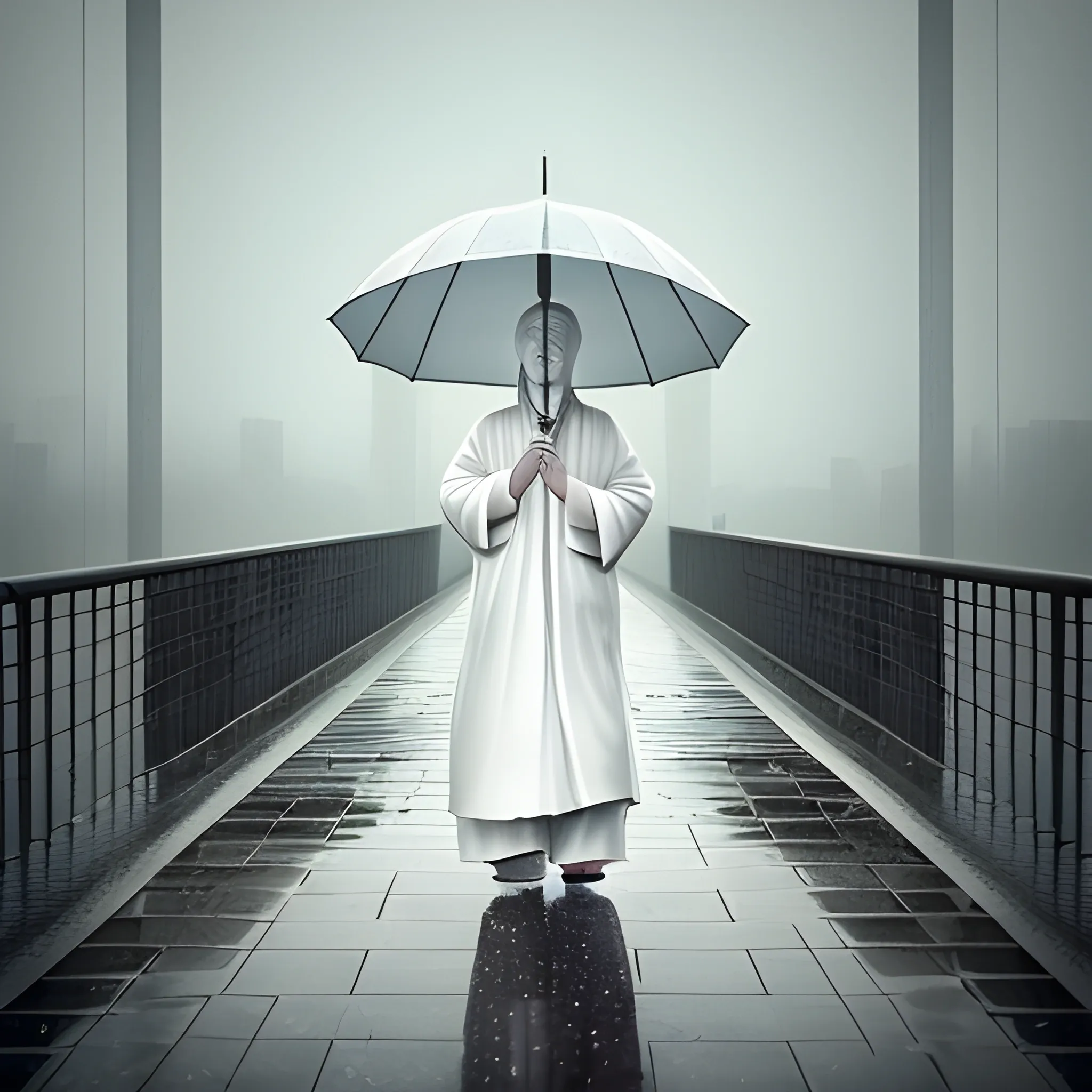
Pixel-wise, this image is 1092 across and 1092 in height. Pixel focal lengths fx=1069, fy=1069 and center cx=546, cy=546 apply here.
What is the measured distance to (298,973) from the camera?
2.80 meters

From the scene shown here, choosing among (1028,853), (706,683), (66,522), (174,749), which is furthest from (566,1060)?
(66,522)

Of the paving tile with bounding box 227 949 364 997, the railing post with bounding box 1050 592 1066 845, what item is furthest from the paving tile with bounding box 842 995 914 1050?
the railing post with bounding box 1050 592 1066 845

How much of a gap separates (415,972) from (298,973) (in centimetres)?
31

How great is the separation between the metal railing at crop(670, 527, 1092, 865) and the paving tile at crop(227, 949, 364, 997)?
2039mm

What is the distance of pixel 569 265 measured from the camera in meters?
3.75

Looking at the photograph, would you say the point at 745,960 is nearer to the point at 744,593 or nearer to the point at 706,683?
the point at 706,683

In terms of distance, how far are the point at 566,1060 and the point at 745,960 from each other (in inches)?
30.9

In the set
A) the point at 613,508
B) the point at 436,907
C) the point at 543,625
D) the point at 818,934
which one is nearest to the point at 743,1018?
the point at 818,934

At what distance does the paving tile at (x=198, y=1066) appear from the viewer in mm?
2170

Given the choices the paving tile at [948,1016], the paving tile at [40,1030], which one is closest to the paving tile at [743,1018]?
the paving tile at [948,1016]

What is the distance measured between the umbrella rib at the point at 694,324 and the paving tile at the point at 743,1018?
7.18ft

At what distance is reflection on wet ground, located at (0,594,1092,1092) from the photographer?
2260 mm

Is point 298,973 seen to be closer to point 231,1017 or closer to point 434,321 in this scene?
point 231,1017

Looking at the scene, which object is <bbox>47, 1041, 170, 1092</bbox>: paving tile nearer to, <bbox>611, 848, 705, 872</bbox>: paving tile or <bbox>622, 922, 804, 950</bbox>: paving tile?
<bbox>622, 922, 804, 950</bbox>: paving tile
